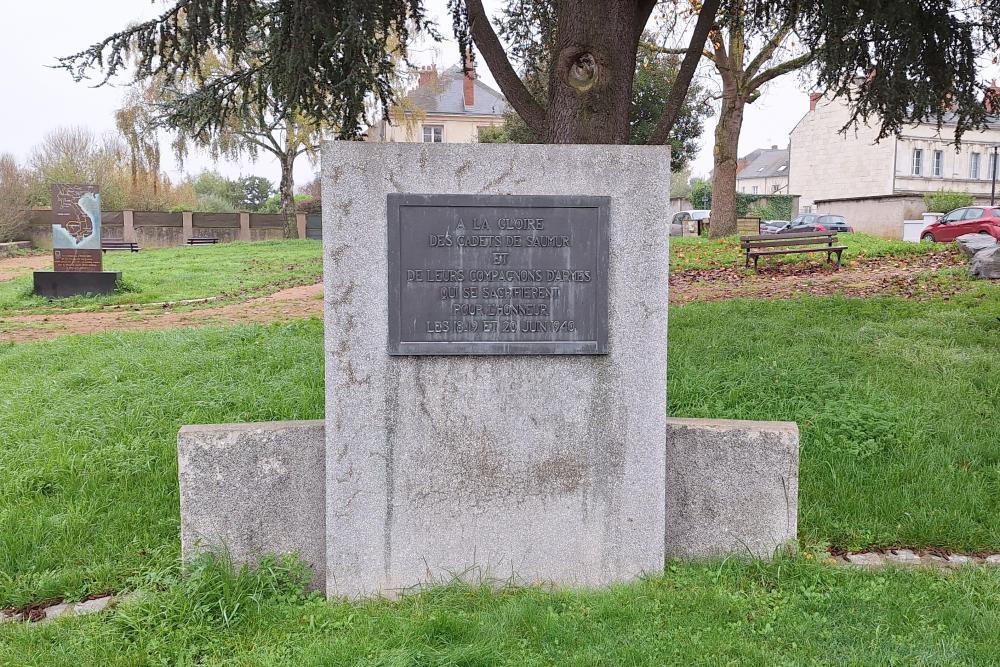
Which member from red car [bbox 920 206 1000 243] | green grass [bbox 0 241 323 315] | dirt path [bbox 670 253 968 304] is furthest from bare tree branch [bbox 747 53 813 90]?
green grass [bbox 0 241 323 315]

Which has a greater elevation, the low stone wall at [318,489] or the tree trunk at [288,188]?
the tree trunk at [288,188]

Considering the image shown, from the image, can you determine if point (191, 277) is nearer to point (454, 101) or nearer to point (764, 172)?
point (454, 101)

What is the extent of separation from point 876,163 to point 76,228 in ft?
146

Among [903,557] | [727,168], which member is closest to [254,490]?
[903,557]

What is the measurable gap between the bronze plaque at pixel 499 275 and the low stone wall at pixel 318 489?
0.72 m

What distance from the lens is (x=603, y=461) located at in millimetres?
3650

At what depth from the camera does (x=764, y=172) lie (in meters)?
71.4

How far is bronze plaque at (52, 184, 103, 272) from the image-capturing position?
52.2 feet

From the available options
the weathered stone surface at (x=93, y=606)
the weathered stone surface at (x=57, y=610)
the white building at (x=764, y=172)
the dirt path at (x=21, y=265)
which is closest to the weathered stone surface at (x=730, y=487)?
the weathered stone surface at (x=93, y=606)

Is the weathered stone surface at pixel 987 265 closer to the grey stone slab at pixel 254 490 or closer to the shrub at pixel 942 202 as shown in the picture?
the grey stone slab at pixel 254 490

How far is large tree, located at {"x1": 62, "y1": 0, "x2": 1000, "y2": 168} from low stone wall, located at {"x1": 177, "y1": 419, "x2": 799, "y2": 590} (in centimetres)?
396

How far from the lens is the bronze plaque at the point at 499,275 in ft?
11.5

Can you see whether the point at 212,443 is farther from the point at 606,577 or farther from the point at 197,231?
the point at 197,231

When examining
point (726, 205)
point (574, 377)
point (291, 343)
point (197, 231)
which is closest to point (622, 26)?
point (291, 343)
